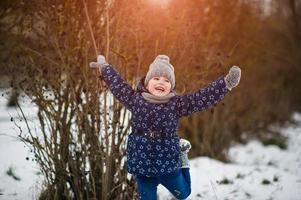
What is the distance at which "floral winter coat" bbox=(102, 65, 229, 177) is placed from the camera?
3.25m

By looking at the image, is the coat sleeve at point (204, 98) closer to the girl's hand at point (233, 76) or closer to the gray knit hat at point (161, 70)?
the girl's hand at point (233, 76)

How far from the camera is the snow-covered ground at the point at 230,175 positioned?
514cm

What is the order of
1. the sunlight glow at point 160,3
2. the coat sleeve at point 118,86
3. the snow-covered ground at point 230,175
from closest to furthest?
the coat sleeve at point 118,86
the sunlight glow at point 160,3
the snow-covered ground at point 230,175

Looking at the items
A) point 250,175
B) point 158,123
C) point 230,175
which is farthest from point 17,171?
point 158,123

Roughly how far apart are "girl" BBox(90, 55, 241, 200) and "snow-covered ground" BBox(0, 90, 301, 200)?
1.16 metres

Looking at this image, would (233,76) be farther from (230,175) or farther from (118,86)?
(230,175)

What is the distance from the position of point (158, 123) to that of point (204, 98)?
38 cm

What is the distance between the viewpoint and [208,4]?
7.48 meters

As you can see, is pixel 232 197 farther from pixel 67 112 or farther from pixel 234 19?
pixel 234 19

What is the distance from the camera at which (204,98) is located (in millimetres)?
3281

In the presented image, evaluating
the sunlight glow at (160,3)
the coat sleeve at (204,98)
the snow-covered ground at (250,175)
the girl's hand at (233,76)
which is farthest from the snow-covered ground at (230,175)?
the girl's hand at (233,76)

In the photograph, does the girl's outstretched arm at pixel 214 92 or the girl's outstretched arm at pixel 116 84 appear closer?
the girl's outstretched arm at pixel 214 92

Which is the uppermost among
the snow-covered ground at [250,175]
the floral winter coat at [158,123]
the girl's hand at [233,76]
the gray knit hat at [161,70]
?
the gray knit hat at [161,70]

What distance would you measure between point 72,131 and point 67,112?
0.66ft
